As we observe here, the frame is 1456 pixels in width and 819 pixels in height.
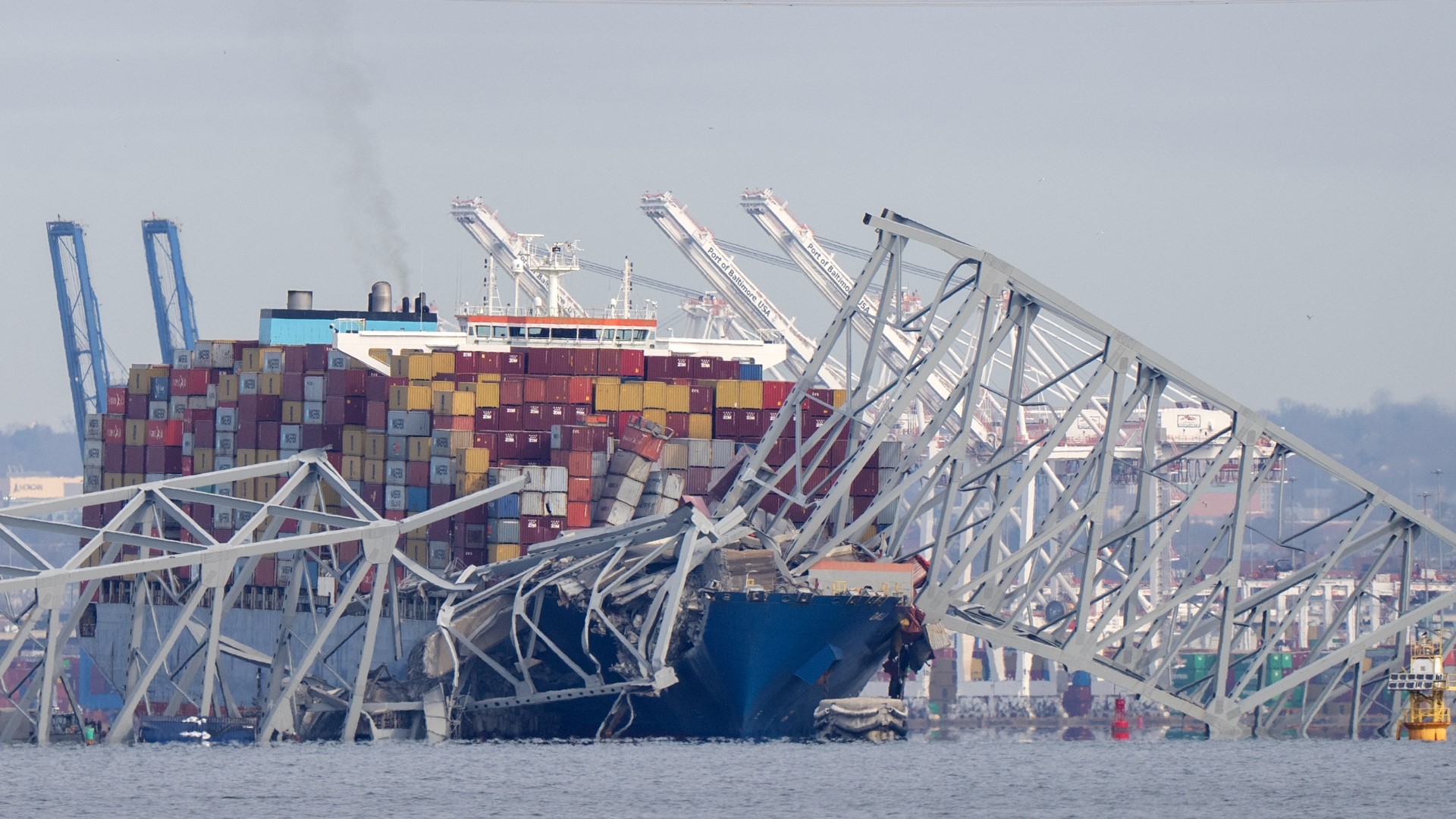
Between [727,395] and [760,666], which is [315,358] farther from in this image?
[760,666]

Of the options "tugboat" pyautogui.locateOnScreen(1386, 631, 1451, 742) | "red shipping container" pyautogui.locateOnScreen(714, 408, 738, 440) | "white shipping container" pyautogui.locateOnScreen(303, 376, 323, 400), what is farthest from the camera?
"white shipping container" pyautogui.locateOnScreen(303, 376, 323, 400)

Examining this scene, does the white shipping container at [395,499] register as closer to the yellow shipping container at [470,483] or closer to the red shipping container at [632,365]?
the yellow shipping container at [470,483]

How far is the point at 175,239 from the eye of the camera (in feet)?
489

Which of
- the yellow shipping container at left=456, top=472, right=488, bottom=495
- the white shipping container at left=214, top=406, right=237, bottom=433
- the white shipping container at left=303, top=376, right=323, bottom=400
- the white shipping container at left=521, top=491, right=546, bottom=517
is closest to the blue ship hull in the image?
the white shipping container at left=521, top=491, right=546, bottom=517

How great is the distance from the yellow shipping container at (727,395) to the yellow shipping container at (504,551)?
9.75 meters

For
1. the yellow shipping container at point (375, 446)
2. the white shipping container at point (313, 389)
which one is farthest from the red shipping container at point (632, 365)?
the white shipping container at point (313, 389)

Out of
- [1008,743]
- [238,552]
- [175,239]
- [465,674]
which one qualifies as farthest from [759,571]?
[175,239]

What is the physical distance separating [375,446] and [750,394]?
13.9m

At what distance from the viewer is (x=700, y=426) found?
3310 inches

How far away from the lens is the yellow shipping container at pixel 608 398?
84.9 meters

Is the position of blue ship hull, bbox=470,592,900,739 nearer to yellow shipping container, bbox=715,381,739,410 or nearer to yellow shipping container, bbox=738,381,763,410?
yellow shipping container, bbox=738,381,763,410

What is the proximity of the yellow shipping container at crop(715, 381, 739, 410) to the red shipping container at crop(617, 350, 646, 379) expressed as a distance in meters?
3.88

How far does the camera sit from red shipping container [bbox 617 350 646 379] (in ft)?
285

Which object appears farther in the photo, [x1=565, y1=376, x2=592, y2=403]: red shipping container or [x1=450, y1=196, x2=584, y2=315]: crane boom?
[x1=450, y1=196, x2=584, y2=315]: crane boom
